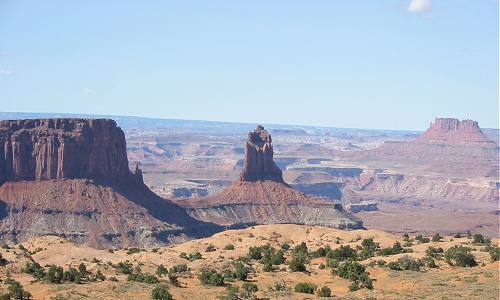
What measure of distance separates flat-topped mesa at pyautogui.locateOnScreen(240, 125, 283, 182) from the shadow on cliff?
25.8 meters

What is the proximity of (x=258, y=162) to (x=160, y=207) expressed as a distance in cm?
3266

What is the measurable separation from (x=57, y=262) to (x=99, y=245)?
64048mm

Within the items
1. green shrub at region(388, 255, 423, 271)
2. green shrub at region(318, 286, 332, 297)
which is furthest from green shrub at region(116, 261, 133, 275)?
green shrub at region(388, 255, 423, 271)

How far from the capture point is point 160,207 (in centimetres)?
16112

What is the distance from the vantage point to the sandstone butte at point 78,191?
148m

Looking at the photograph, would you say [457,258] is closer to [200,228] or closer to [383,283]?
[383,283]

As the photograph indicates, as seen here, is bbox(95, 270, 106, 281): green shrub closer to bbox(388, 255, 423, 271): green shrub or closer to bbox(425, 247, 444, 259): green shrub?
bbox(388, 255, 423, 271): green shrub

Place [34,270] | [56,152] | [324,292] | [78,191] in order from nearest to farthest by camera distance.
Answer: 1. [324,292]
2. [34,270]
3. [78,191]
4. [56,152]

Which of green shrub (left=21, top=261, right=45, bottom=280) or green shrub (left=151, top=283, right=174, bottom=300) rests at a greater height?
green shrub (left=151, top=283, right=174, bottom=300)

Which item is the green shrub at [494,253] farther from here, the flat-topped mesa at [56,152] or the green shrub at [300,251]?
the flat-topped mesa at [56,152]

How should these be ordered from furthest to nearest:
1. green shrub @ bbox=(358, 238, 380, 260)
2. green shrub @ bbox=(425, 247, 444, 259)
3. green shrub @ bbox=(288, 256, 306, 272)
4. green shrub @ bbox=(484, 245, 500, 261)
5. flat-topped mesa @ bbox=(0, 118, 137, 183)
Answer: flat-topped mesa @ bbox=(0, 118, 137, 183) → green shrub @ bbox=(358, 238, 380, 260) → green shrub @ bbox=(425, 247, 444, 259) → green shrub @ bbox=(484, 245, 500, 261) → green shrub @ bbox=(288, 256, 306, 272)

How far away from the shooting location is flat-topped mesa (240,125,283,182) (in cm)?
18725

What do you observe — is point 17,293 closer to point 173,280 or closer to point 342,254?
point 173,280

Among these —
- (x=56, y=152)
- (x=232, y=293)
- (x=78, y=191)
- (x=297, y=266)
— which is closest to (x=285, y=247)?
(x=297, y=266)
